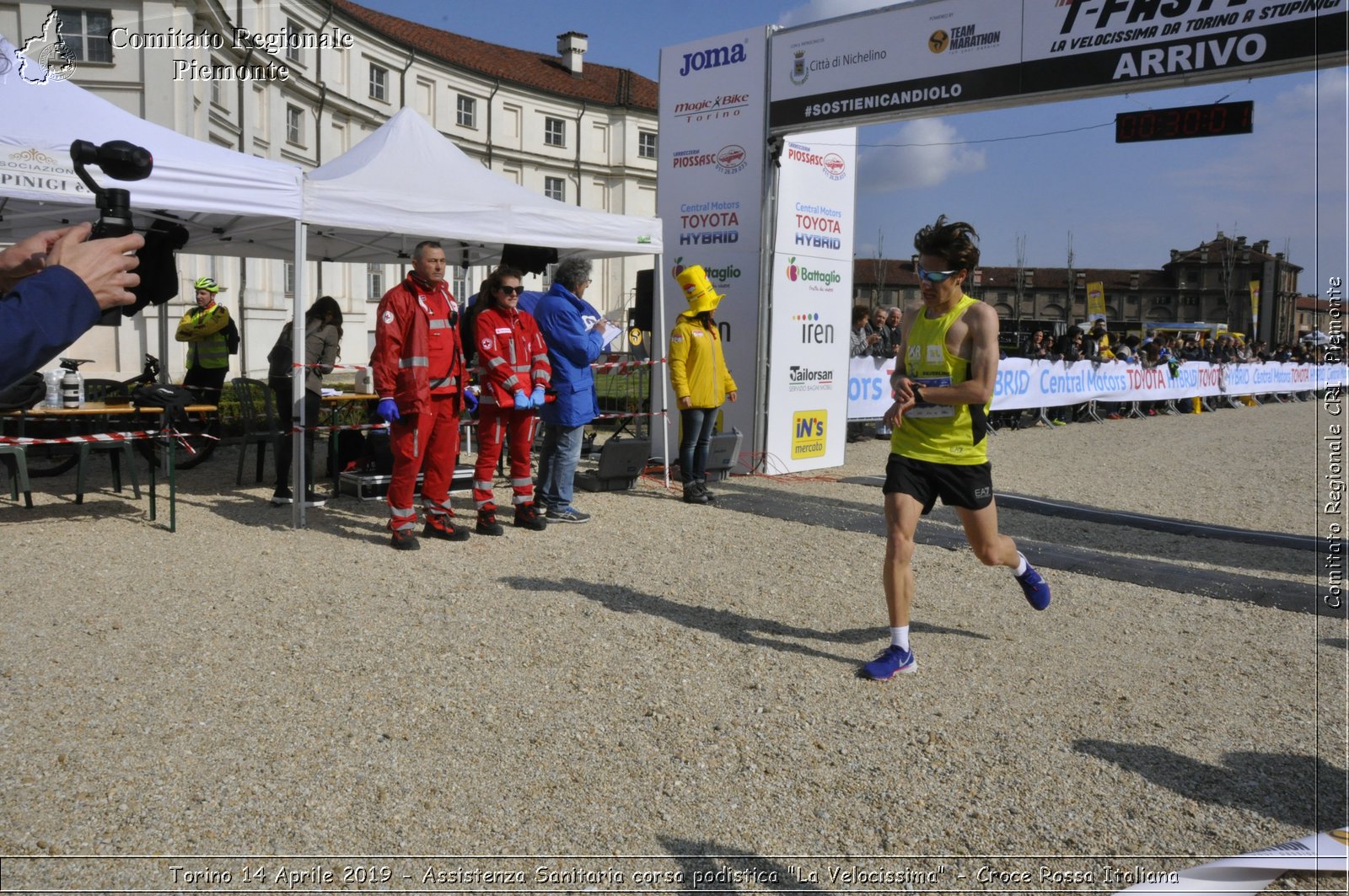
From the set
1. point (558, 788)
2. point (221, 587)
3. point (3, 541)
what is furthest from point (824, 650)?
point (3, 541)

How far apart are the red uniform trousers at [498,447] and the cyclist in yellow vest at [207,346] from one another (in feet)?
14.9

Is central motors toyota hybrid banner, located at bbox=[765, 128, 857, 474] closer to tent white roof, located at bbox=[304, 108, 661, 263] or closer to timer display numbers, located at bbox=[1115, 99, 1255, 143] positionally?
tent white roof, located at bbox=[304, 108, 661, 263]

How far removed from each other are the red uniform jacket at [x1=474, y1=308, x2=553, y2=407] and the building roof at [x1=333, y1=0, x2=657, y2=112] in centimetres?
4053

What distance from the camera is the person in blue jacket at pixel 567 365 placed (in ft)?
26.6

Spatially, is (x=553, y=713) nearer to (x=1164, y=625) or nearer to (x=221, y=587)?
(x=221, y=587)

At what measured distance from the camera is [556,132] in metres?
53.2

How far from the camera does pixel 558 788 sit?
11.4 feet

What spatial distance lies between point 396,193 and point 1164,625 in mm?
6421

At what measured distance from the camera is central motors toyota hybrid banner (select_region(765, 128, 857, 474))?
1140cm

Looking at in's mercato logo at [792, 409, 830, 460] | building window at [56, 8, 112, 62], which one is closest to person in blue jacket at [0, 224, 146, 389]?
in's mercato logo at [792, 409, 830, 460]

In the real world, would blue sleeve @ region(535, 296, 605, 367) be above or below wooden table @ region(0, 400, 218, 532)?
above

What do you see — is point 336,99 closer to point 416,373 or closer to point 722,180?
point 722,180

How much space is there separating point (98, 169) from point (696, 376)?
502 cm

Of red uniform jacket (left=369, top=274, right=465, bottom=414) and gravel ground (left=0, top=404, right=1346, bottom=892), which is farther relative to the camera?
red uniform jacket (left=369, top=274, right=465, bottom=414)
